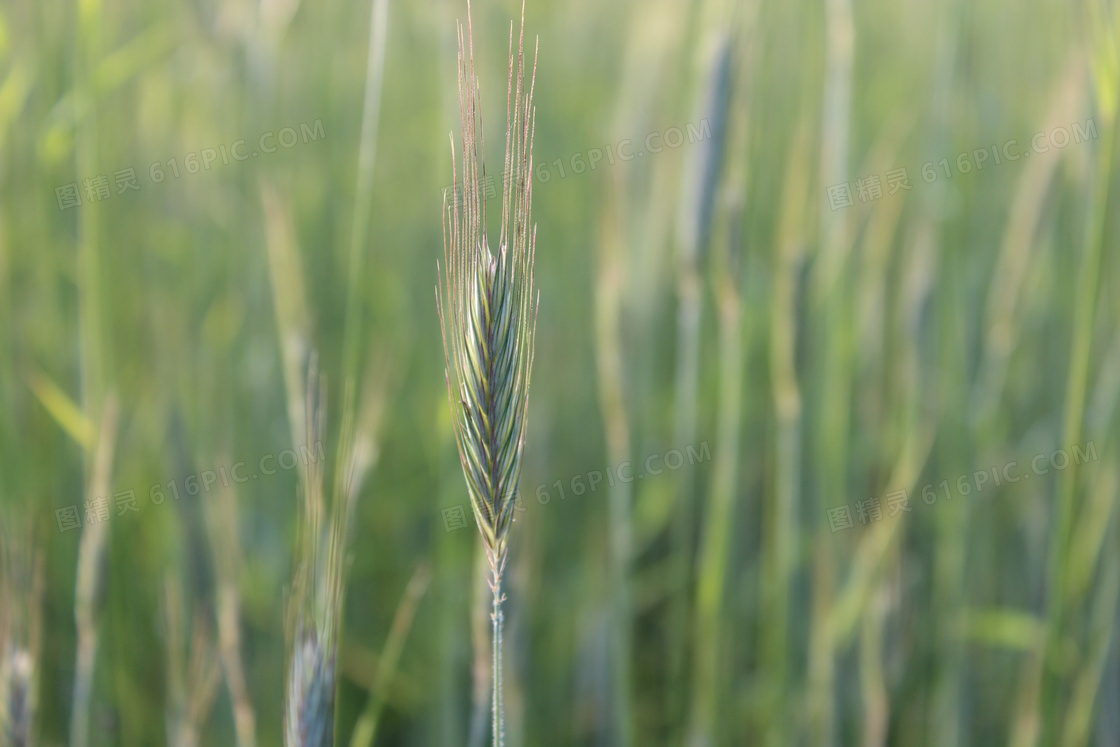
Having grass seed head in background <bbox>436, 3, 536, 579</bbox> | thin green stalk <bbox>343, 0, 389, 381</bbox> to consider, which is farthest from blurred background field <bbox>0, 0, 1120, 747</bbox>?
grass seed head in background <bbox>436, 3, 536, 579</bbox>

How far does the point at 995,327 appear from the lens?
3.41 feet

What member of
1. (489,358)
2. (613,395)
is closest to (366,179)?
(489,358)

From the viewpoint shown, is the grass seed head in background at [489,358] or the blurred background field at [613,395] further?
the blurred background field at [613,395]

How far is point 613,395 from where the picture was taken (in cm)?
92

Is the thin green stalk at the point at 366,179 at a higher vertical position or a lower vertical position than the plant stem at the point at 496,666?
higher

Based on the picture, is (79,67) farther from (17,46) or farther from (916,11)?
(916,11)

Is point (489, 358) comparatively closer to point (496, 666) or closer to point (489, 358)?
point (489, 358)

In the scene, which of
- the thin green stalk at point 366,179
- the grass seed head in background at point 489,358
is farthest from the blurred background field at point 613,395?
the grass seed head in background at point 489,358

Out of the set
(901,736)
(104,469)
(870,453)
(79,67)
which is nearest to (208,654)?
(104,469)

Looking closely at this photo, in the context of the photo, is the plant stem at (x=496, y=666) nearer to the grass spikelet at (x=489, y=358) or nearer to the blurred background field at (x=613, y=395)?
the grass spikelet at (x=489, y=358)

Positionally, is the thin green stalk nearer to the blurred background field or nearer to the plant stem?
the blurred background field

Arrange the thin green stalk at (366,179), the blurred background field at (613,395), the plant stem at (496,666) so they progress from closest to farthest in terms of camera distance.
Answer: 1. the plant stem at (496,666)
2. the thin green stalk at (366,179)
3. the blurred background field at (613,395)

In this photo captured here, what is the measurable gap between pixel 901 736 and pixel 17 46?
5.81ft

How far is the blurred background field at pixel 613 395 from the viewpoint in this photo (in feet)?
2.89
